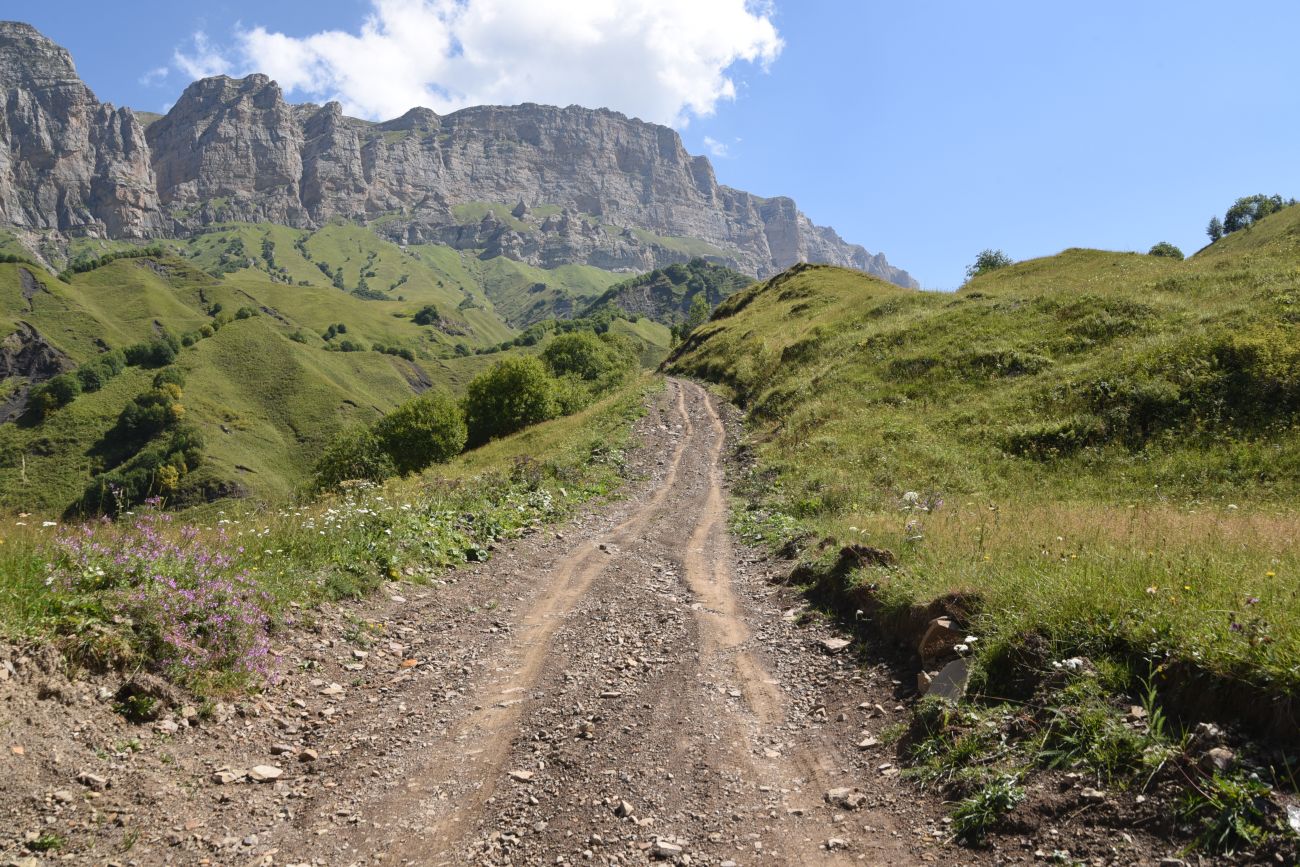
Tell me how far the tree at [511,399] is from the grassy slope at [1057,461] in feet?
65.3

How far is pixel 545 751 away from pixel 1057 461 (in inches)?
800

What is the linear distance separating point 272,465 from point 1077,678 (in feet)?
535

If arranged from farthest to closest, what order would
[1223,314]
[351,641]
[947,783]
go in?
[1223,314] → [351,641] → [947,783]

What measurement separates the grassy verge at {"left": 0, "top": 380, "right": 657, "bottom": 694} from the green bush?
51.9 metres

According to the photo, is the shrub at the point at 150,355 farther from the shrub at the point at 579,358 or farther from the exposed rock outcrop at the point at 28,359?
the shrub at the point at 579,358

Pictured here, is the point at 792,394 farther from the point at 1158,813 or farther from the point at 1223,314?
the point at 1158,813

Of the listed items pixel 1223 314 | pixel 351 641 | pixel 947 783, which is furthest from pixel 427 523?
pixel 1223 314

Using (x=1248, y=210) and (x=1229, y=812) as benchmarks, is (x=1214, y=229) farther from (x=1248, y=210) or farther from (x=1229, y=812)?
(x=1229, y=812)

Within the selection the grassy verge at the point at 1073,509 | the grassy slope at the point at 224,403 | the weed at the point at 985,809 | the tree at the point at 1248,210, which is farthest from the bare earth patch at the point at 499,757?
the tree at the point at 1248,210

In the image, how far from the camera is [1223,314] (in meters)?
26.8

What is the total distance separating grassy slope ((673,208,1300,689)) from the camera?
22.4 feet

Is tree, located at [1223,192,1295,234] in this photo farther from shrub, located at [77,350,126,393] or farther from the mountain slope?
shrub, located at [77,350,126,393]

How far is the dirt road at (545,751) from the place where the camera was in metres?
5.74

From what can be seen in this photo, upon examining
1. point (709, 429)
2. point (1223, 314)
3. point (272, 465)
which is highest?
point (1223, 314)
